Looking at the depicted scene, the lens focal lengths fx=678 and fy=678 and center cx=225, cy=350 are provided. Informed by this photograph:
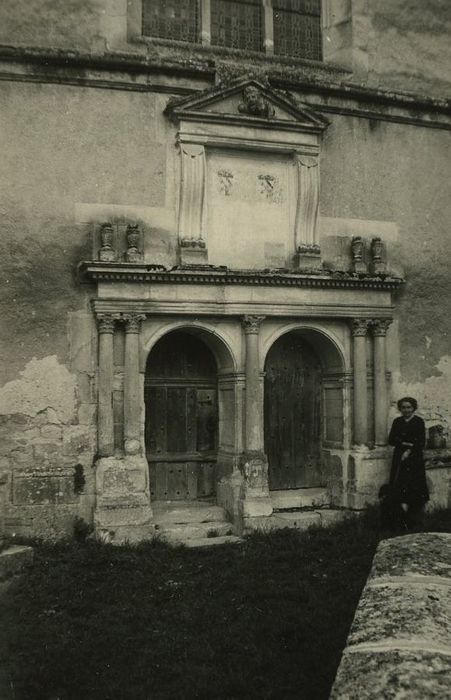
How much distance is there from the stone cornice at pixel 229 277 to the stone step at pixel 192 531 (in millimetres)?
2869

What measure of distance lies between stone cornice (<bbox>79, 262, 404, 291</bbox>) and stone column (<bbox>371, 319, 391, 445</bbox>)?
0.53m

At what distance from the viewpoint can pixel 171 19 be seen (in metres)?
8.91

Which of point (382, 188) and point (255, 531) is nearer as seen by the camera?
point (255, 531)

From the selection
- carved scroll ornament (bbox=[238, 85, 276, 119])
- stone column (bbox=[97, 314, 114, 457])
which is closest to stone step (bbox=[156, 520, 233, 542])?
stone column (bbox=[97, 314, 114, 457])

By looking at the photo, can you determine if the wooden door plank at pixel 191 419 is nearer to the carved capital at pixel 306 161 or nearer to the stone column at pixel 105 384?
the stone column at pixel 105 384

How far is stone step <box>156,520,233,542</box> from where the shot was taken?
25.6ft

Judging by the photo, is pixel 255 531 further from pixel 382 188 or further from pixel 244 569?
pixel 382 188

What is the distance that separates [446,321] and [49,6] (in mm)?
6468

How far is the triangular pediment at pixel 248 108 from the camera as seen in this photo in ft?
26.8

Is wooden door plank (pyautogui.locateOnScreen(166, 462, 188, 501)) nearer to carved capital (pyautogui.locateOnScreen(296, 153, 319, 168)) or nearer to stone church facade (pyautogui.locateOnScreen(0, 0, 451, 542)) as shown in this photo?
stone church facade (pyautogui.locateOnScreen(0, 0, 451, 542))

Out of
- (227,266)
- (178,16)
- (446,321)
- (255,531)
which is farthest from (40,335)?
(446,321)

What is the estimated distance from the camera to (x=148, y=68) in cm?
816

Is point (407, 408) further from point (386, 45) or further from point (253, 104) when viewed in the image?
point (386, 45)

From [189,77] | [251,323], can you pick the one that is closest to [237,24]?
[189,77]
